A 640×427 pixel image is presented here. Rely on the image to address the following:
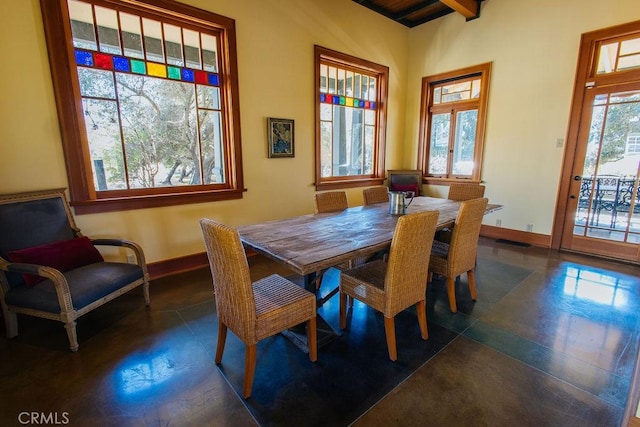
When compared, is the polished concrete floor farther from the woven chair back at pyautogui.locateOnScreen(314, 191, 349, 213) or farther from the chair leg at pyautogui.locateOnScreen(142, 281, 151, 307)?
the woven chair back at pyautogui.locateOnScreen(314, 191, 349, 213)

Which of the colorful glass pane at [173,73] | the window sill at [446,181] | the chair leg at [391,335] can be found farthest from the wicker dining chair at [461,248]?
the colorful glass pane at [173,73]

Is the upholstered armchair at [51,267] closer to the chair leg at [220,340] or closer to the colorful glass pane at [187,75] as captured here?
the chair leg at [220,340]

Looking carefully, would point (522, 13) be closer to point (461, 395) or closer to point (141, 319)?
point (461, 395)

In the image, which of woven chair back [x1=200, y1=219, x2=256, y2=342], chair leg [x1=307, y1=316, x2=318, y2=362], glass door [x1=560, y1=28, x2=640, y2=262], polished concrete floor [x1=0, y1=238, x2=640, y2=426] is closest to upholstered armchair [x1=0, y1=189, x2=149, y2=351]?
polished concrete floor [x1=0, y1=238, x2=640, y2=426]

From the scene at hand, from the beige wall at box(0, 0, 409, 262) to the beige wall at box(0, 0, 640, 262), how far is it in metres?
0.01

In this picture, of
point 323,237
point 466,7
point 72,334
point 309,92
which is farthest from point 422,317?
point 466,7

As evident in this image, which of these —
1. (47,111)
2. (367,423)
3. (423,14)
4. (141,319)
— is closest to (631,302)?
(367,423)

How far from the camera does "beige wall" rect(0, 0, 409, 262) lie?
2.30 meters

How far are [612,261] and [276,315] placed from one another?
14.1 ft

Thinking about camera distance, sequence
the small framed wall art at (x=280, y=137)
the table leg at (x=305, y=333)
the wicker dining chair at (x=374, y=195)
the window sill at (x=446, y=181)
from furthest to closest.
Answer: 1. the window sill at (x=446, y=181)
2. the small framed wall art at (x=280, y=137)
3. the wicker dining chair at (x=374, y=195)
4. the table leg at (x=305, y=333)

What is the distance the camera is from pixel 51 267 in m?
2.09

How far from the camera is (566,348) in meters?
2.03

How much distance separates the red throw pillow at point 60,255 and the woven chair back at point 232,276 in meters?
1.43

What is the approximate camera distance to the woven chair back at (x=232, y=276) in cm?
146
